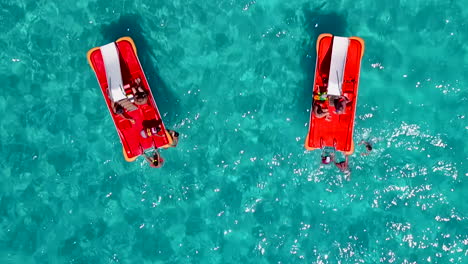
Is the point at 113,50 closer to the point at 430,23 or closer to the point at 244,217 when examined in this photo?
the point at 244,217

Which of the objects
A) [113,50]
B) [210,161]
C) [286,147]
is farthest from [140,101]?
[286,147]

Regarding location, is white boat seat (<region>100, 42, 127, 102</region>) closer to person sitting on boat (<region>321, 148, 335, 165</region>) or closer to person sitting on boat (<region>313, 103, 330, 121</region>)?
person sitting on boat (<region>313, 103, 330, 121</region>)

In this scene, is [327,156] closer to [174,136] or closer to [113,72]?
[174,136]

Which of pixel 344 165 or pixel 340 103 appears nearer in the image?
pixel 340 103

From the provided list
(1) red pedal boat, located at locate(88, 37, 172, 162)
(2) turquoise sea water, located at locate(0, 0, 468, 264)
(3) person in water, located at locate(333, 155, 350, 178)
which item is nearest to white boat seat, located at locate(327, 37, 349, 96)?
(2) turquoise sea water, located at locate(0, 0, 468, 264)

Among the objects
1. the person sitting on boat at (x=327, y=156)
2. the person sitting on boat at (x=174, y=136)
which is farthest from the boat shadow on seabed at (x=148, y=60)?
the person sitting on boat at (x=327, y=156)

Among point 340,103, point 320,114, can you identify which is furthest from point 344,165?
point 340,103
